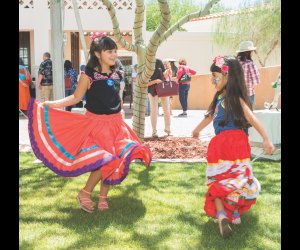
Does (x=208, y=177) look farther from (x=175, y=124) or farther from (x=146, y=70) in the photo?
(x=175, y=124)

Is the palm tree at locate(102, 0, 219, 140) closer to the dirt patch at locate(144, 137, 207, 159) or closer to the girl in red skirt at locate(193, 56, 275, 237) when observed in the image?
the dirt patch at locate(144, 137, 207, 159)

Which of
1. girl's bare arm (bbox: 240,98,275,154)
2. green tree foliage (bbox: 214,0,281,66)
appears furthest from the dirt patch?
green tree foliage (bbox: 214,0,281,66)

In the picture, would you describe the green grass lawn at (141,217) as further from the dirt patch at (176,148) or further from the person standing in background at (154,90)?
the person standing in background at (154,90)

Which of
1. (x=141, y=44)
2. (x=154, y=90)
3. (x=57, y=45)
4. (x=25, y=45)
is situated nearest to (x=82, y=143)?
(x=57, y=45)

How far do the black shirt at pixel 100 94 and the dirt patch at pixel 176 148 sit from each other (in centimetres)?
282

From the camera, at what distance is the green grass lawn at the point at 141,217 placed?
399 cm

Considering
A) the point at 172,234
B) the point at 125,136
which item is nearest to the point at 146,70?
the point at 125,136

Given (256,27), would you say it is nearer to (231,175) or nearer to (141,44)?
(141,44)

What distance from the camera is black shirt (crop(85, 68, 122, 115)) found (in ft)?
16.1

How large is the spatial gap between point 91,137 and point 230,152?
140cm

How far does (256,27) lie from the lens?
918 inches

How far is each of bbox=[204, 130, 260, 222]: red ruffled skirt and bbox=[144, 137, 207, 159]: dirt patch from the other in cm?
323

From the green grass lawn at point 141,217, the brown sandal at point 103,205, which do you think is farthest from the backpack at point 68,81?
the brown sandal at point 103,205
